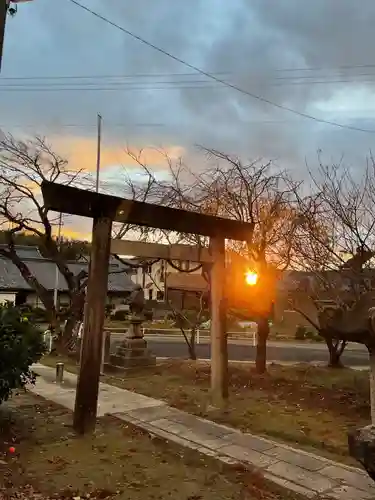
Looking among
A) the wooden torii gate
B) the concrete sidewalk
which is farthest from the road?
the wooden torii gate

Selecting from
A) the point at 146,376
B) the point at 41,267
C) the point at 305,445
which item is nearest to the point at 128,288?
the point at 41,267

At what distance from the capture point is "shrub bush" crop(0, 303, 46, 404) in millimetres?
5004

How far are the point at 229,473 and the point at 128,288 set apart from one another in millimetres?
31843

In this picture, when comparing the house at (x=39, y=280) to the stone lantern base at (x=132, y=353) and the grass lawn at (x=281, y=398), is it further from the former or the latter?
the grass lawn at (x=281, y=398)

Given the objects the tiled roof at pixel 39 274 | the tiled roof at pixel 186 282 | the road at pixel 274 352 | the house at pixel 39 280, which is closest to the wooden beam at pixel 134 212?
the tiled roof at pixel 186 282

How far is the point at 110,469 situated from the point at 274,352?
15.1m

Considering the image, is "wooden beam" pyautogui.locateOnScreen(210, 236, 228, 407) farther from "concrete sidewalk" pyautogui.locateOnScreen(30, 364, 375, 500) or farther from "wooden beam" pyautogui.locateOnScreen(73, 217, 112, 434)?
"wooden beam" pyautogui.locateOnScreen(73, 217, 112, 434)

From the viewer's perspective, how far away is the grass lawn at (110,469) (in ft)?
12.3

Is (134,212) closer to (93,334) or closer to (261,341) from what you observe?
(93,334)

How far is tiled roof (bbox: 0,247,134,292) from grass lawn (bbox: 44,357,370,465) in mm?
20279

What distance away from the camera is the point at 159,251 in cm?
691

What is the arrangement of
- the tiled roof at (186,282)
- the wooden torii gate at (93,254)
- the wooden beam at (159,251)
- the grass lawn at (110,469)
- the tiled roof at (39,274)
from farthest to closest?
1. the tiled roof at (39,274)
2. the tiled roof at (186,282)
3. the wooden beam at (159,251)
4. the wooden torii gate at (93,254)
5. the grass lawn at (110,469)

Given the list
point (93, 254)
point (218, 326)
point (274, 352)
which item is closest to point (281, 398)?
point (218, 326)

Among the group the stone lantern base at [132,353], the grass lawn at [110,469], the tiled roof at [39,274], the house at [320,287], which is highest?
the tiled roof at [39,274]
